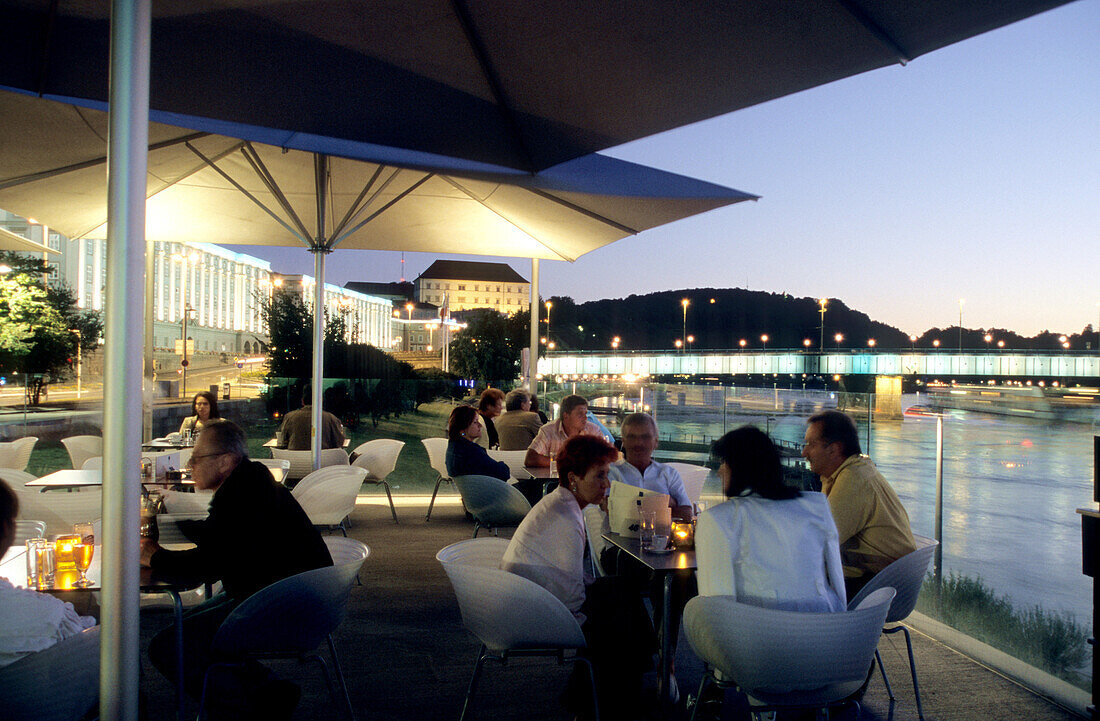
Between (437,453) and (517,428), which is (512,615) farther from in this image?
(437,453)

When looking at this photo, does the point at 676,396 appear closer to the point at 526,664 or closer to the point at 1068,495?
the point at 1068,495

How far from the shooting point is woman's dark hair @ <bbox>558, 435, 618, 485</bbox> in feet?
11.3

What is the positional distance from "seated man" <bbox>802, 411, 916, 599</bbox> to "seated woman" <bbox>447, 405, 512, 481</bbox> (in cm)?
321

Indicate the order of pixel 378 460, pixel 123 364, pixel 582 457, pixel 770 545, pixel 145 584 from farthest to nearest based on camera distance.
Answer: pixel 378 460, pixel 582 457, pixel 145 584, pixel 770 545, pixel 123 364

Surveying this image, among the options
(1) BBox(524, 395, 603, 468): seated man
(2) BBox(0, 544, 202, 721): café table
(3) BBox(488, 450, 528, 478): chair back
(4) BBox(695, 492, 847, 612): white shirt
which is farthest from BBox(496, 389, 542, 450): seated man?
(4) BBox(695, 492, 847, 612): white shirt

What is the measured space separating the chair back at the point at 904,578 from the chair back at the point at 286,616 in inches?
82.6

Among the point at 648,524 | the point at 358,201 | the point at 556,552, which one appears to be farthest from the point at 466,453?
the point at 556,552

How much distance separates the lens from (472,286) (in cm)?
12950

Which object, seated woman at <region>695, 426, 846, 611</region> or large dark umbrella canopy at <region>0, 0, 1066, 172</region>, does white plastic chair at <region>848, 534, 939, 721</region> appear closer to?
seated woman at <region>695, 426, 846, 611</region>

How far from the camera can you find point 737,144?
17938mm

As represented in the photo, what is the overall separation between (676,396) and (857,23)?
7273 mm

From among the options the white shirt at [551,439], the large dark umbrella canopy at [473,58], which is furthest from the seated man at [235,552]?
the white shirt at [551,439]

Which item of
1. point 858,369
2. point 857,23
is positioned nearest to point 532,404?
point 857,23

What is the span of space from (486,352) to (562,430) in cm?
2079
